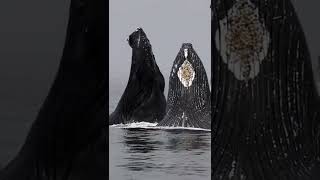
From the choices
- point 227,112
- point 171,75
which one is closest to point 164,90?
point 171,75

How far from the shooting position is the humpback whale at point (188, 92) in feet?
33.1

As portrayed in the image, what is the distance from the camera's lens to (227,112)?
4.30 m

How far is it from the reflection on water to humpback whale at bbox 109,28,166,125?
1804 mm

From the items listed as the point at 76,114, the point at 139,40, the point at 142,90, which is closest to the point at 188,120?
the point at 142,90

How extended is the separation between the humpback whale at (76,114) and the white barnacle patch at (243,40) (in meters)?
0.93

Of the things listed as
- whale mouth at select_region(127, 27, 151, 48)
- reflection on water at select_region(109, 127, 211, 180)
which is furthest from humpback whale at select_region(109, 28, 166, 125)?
reflection on water at select_region(109, 127, 211, 180)

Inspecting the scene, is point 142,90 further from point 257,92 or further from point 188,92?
point 257,92

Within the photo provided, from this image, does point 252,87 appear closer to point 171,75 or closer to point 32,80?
point 32,80

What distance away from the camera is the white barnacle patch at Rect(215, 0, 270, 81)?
4238 millimetres

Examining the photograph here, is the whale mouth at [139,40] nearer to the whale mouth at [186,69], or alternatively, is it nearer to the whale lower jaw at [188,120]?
the whale mouth at [186,69]

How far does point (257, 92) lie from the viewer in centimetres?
427

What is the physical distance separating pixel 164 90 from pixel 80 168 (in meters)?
7.86

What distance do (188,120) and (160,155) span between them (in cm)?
341

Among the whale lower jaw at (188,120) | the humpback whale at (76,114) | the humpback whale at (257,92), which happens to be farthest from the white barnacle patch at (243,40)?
the whale lower jaw at (188,120)
